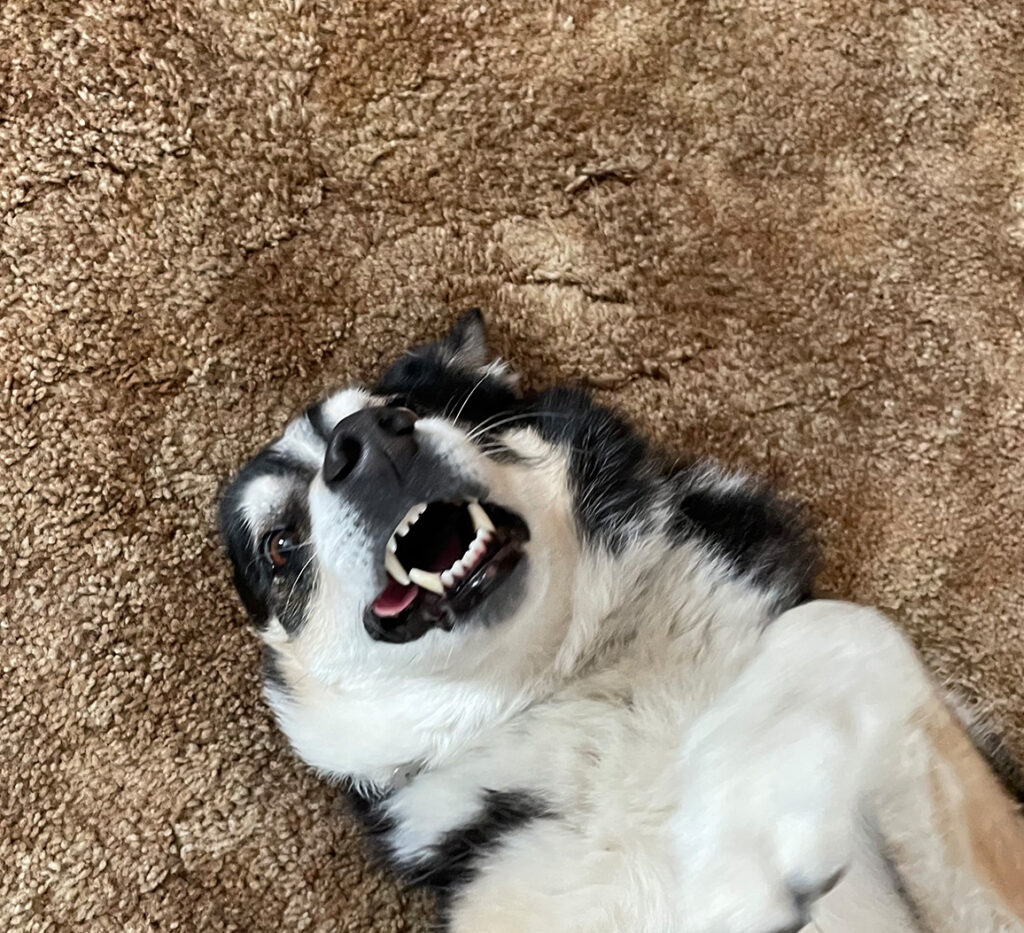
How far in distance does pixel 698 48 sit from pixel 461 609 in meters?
1.82

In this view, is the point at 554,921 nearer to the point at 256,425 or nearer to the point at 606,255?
the point at 256,425

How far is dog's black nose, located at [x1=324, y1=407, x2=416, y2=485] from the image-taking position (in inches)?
73.6

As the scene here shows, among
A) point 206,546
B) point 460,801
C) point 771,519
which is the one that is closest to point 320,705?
point 460,801

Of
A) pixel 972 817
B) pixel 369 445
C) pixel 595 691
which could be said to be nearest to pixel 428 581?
pixel 369 445

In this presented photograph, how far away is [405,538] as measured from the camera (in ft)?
6.30

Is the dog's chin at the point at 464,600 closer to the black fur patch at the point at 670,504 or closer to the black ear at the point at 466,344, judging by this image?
the black fur patch at the point at 670,504

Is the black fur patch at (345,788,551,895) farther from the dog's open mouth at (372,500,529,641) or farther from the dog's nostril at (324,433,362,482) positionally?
the dog's nostril at (324,433,362,482)

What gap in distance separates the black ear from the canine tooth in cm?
71

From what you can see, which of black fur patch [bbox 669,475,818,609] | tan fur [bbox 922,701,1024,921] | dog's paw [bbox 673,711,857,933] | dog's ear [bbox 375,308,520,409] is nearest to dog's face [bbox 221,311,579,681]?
dog's ear [bbox 375,308,520,409]

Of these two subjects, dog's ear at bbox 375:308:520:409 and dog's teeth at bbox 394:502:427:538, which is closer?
dog's teeth at bbox 394:502:427:538

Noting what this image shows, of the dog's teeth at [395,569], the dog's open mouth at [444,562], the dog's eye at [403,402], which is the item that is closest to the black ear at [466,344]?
the dog's eye at [403,402]

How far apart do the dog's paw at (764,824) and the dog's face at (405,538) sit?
0.45 meters

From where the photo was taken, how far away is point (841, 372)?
2607mm

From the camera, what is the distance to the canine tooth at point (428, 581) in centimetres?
185
